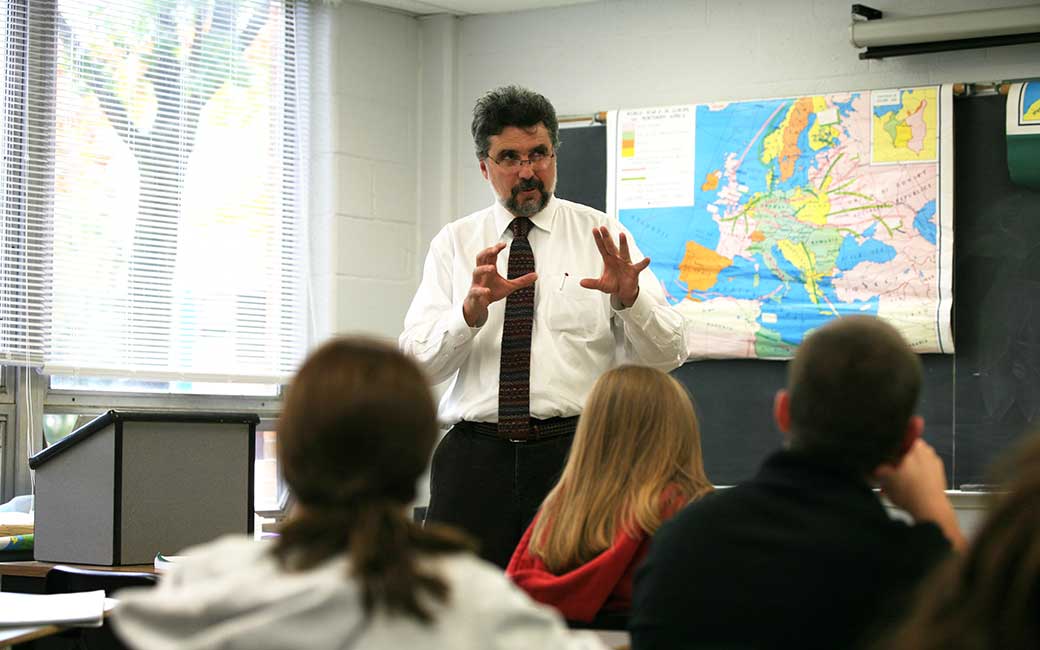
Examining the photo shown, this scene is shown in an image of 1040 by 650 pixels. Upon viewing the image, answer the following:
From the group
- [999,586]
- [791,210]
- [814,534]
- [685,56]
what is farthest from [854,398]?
[685,56]

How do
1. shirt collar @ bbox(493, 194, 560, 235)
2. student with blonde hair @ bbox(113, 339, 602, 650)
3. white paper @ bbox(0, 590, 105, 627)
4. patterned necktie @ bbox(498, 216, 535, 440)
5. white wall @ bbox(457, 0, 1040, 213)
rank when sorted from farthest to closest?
white wall @ bbox(457, 0, 1040, 213) → shirt collar @ bbox(493, 194, 560, 235) → patterned necktie @ bbox(498, 216, 535, 440) → white paper @ bbox(0, 590, 105, 627) → student with blonde hair @ bbox(113, 339, 602, 650)

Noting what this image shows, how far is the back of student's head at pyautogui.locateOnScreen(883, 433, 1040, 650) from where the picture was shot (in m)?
0.83

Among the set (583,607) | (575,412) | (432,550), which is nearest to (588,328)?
(575,412)

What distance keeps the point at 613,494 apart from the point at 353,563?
1.06 m

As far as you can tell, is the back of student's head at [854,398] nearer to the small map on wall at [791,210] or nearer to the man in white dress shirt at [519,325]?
the man in white dress shirt at [519,325]

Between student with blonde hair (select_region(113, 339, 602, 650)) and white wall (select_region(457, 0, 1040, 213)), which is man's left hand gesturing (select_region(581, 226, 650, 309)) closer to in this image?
student with blonde hair (select_region(113, 339, 602, 650))

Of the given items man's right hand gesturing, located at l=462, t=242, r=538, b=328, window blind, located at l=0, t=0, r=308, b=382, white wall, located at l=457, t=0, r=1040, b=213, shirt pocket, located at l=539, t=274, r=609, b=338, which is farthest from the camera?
white wall, located at l=457, t=0, r=1040, b=213

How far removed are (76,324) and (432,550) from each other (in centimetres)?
354

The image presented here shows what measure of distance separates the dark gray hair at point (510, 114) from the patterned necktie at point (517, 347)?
213 millimetres

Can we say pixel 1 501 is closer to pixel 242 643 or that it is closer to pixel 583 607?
pixel 583 607

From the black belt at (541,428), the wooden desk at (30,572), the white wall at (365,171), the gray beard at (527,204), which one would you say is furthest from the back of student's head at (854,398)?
the white wall at (365,171)

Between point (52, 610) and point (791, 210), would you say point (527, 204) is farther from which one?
point (791, 210)

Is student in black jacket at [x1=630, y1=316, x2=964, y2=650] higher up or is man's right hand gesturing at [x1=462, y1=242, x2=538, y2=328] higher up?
man's right hand gesturing at [x1=462, y1=242, x2=538, y2=328]

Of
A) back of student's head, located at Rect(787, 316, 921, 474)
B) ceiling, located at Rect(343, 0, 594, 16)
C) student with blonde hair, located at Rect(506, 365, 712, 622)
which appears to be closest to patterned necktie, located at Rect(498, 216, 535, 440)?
student with blonde hair, located at Rect(506, 365, 712, 622)
